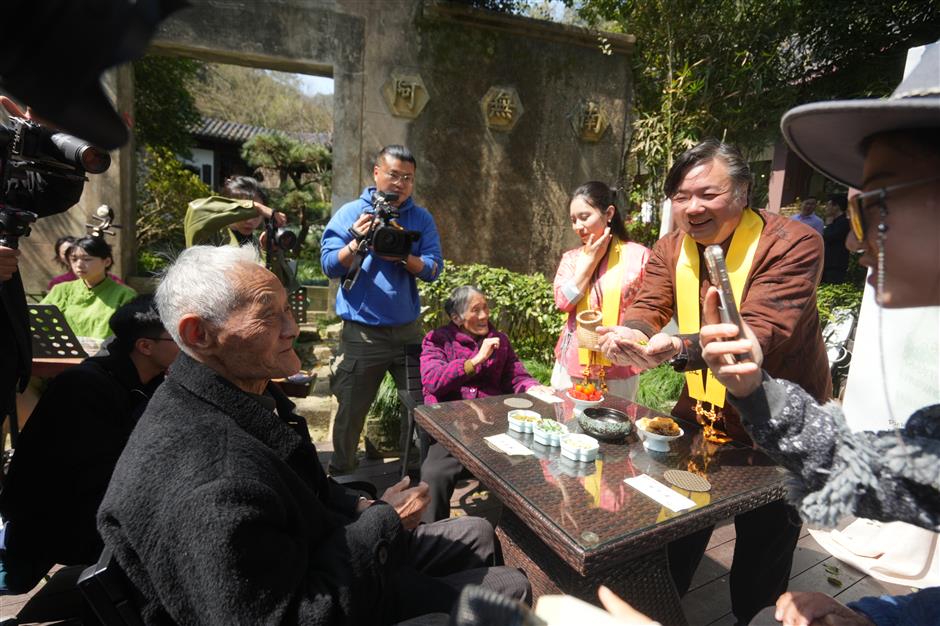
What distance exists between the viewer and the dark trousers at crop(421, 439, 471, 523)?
2.75 metres

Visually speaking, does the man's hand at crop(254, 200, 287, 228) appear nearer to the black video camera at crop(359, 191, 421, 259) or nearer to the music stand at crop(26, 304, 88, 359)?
the black video camera at crop(359, 191, 421, 259)

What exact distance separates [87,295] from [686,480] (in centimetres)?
429

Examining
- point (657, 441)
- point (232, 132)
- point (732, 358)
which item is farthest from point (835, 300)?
point (232, 132)

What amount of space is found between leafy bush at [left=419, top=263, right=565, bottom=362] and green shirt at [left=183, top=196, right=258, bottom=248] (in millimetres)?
2077

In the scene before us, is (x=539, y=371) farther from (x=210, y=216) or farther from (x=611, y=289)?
(x=210, y=216)

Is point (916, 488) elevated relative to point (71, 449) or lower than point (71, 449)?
elevated

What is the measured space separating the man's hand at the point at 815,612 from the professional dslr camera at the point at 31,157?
9.16 feet

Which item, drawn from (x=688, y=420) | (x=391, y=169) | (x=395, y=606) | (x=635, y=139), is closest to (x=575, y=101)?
(x=635, y=139)

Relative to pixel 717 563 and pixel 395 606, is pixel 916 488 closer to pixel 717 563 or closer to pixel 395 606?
pixel 395 606

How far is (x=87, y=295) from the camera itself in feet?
12.2

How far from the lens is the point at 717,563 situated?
2.82 metres

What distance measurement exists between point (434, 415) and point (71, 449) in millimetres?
1467

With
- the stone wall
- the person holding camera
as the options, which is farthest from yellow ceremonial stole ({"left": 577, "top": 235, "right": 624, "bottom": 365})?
the stone wall

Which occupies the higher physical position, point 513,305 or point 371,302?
point 371,302
